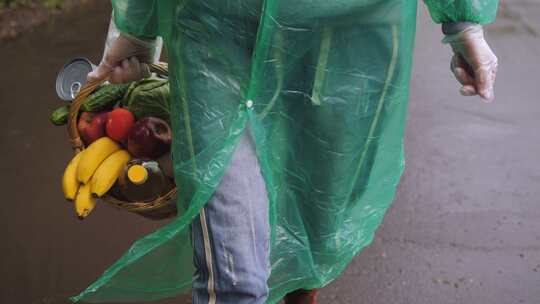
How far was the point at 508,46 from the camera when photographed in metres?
3.64

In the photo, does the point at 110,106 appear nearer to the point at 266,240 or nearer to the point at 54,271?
the point at 54,271

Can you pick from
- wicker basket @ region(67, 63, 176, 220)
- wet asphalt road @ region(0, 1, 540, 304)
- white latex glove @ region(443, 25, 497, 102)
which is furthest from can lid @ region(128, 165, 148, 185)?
white latex glove @ region(443, 25, 497, 102)

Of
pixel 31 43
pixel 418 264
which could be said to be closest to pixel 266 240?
pixel 418 264

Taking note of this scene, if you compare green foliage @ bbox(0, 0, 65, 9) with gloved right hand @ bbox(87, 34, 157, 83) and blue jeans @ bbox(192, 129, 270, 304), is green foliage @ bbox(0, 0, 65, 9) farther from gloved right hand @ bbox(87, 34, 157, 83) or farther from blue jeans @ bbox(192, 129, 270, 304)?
blue jeans @ bbox(192, 129, 270, 304)

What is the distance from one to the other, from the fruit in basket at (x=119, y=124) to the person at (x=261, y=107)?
22 cm

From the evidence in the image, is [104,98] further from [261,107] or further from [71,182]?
[261,107]

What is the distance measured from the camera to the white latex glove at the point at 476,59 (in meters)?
1.26

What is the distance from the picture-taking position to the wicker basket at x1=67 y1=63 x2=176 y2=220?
1553mm

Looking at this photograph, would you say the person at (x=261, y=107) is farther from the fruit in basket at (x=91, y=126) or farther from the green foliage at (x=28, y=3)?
the green foliage at (x=28, y=3)

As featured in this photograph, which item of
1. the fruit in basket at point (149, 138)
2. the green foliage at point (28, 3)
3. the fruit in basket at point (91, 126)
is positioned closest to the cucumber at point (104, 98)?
the fruit in basket at point (91, 126)

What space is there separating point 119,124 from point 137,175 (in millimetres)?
208

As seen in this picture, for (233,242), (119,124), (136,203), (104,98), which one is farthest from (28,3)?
(233,242)

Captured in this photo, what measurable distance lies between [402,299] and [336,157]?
0.78m

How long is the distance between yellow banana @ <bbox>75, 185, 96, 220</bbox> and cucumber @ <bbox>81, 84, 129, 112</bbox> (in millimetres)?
240
